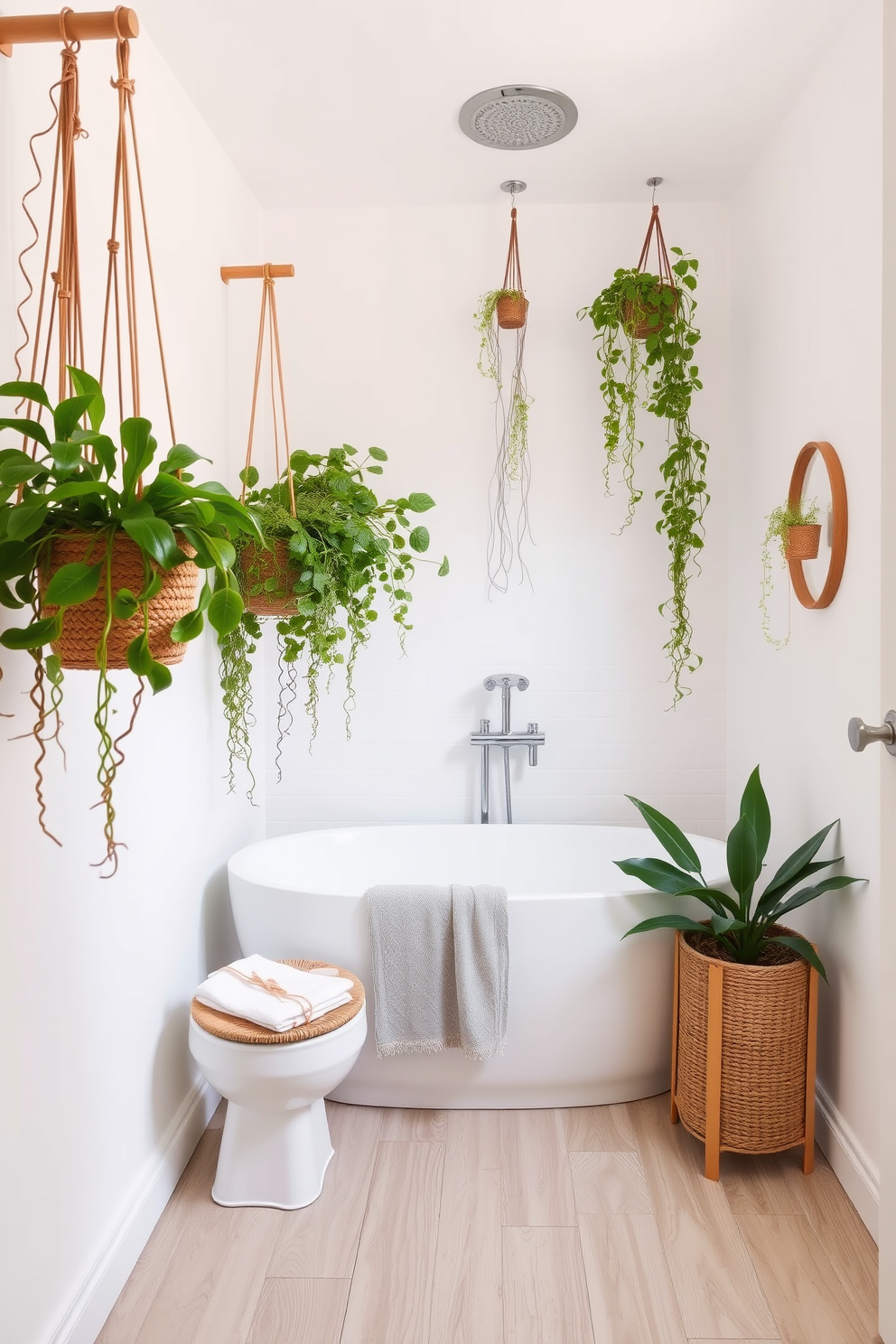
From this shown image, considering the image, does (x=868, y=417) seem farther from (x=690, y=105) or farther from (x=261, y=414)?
(x=261, y=414)

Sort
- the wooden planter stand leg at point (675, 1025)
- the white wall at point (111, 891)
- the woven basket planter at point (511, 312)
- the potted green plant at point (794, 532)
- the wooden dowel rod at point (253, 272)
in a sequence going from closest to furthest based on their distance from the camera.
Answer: the white wall at point (111, 891) < the potted green plant at point (794, 532) < the wooden planter stand leg at point (675, 1025) < the wooden dowel rod at point (253, 272) < the woven basket planter at point (511, 312)

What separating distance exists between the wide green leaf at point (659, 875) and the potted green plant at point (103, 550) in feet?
4.90

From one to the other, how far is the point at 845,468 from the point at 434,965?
160 centimetres

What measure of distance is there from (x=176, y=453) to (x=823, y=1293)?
2.00 m

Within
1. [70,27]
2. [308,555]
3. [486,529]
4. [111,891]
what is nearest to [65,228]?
→ [70,27]

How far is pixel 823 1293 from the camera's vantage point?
6.47ft

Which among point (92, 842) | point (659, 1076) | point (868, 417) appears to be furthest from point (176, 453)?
point (659, 1076)

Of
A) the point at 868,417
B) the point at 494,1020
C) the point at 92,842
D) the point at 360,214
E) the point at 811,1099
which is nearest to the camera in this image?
the point at 92,842

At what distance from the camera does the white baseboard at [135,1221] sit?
1812 mm

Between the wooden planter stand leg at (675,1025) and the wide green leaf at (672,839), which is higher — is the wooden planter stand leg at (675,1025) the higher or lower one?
the lower one

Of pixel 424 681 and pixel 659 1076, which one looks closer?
pixel 659 1076

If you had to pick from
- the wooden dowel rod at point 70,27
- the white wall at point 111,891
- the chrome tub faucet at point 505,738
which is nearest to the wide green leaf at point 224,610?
the white wall at point 111,891

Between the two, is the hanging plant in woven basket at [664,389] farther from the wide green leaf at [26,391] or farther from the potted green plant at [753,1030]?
the wide green leaf at [26,391]

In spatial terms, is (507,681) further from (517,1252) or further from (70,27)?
(70,27)
